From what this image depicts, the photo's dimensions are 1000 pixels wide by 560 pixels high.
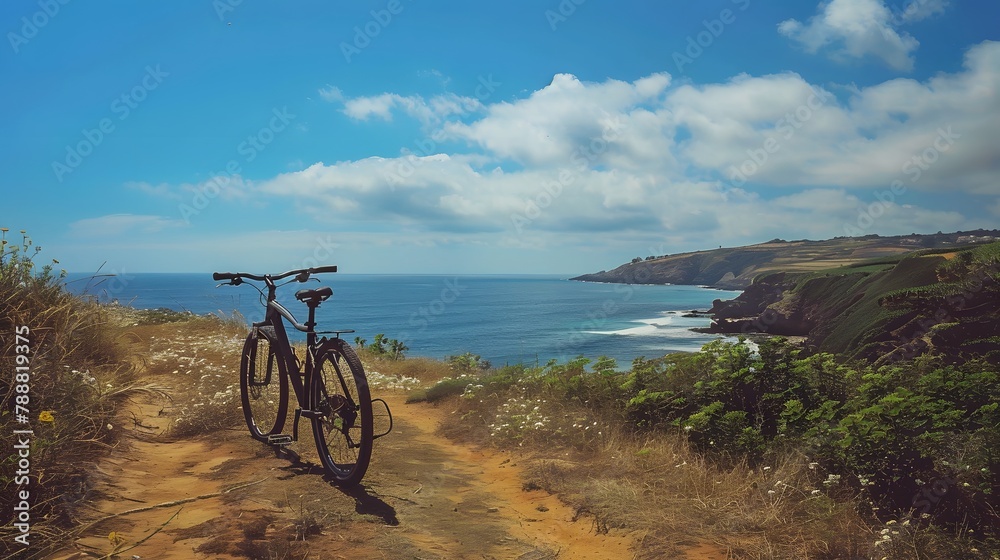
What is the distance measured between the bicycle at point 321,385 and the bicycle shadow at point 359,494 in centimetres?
9

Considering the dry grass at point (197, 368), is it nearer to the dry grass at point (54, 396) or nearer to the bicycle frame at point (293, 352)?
the dry grass at point (54, 396)

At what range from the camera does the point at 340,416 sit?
5.33 m

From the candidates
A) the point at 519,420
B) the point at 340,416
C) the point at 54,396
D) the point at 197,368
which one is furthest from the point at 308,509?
the point at 197,368

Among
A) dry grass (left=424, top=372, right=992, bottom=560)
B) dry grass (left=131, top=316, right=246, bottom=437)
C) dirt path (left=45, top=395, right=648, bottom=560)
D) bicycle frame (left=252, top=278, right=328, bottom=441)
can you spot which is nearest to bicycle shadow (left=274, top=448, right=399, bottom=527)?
dirt path (left=45, top=395, right=648, bottom=560)

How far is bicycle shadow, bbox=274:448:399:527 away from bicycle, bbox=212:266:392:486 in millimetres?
89

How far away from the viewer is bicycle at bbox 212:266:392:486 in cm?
499

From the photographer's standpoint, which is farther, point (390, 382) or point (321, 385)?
point (390, 382)

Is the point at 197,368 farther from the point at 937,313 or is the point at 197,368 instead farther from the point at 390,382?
the point at 937,313

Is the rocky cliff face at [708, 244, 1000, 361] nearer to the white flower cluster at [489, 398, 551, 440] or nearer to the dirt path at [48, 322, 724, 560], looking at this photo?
the white flower cluster at [489, 398, 551, 440]

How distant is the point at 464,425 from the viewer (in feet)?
28.7

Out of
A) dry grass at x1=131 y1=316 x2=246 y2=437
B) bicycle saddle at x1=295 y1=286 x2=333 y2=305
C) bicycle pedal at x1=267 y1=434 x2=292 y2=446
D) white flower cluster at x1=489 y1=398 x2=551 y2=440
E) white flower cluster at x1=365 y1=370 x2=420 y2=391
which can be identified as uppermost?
bicycle saddle at x1=295 y1=286 x2=333 y2=305

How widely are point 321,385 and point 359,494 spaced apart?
1.18 metres

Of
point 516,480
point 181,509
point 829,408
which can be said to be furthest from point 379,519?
point 829,408

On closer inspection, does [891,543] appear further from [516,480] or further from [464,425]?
[464,425]
